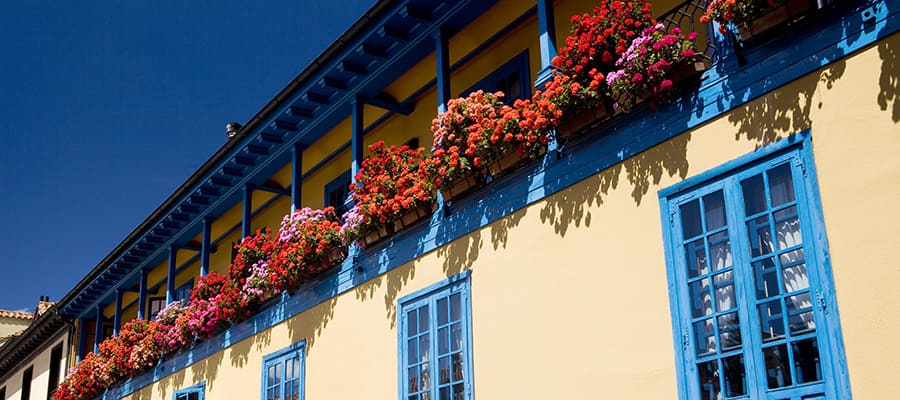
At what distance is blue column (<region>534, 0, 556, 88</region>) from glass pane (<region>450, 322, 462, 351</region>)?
2.74m

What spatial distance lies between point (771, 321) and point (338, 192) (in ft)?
32.6

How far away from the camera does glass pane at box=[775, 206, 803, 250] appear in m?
7.48

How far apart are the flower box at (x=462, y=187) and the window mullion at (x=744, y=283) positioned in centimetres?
342

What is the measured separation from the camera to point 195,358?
17266 millimetres

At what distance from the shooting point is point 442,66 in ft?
40.3

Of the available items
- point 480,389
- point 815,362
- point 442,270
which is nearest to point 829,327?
point 815,362

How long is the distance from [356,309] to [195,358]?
5637 mm

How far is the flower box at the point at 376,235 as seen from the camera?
12383 mm

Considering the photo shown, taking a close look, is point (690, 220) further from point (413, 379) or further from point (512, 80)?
point (512, 80)

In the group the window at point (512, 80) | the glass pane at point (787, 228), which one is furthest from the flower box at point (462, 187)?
the glass pane at point (787, 228)

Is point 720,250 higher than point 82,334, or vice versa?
point 82,334

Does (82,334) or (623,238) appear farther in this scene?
(82,334)

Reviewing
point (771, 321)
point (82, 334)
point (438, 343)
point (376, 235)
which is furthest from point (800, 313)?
point (82, 334)

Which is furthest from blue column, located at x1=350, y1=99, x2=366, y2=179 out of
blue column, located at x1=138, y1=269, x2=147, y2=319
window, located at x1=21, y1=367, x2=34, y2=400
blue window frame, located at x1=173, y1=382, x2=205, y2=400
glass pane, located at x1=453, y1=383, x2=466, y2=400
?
window, located at x1=21, y1=367, x2=34, y2=400
